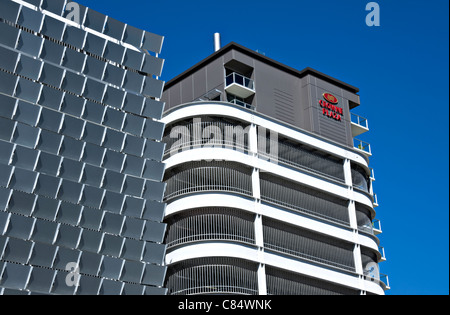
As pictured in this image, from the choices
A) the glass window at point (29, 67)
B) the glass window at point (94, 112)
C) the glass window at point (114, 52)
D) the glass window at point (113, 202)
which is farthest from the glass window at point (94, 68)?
the glass window at point (113, 202)

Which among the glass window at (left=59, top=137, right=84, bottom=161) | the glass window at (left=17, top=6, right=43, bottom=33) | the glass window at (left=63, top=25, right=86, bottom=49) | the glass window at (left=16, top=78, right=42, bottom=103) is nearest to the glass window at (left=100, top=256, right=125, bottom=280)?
the glass window at (left=59, top=137, right=84, bottom=161)

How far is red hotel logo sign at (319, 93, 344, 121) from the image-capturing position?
7525 cm

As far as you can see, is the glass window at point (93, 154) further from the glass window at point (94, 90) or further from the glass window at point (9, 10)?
the glass window at point (9, 10)

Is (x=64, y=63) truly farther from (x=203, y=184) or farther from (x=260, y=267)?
(x=260, y=267)

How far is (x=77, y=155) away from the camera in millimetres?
56438

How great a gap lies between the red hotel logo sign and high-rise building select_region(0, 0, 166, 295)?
1963 cm

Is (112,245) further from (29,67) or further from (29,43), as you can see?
(29,43)

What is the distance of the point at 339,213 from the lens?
71875 mm

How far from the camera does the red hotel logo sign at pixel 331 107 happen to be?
75250mm

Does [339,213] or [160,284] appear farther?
[339,213]

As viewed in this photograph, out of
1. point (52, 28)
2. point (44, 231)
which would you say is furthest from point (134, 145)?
point (52, 28)
